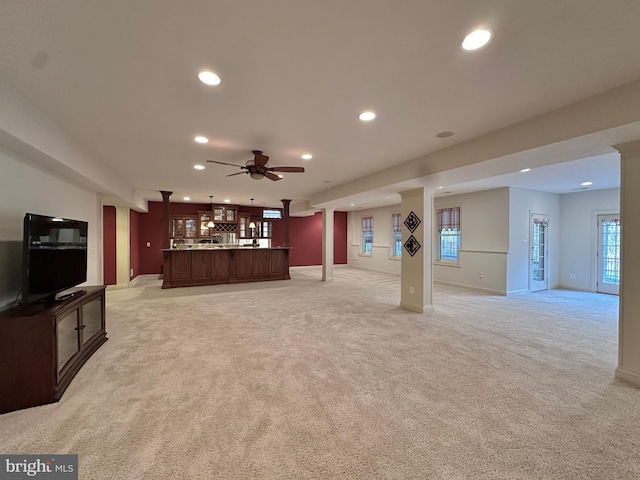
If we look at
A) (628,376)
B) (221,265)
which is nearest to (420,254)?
(628,376)

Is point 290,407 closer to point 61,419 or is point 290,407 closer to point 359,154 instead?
point 61,419

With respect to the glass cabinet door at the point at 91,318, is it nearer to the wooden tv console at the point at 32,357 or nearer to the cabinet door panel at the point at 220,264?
the wooden tv console at the point at 32,357

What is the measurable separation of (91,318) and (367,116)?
3875 millimetres

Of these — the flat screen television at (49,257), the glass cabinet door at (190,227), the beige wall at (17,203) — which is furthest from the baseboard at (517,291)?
the glass cabinet door at (190,227)

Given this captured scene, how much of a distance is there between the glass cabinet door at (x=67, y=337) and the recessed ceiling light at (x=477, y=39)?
147 inches

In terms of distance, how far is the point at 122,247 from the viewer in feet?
23.5

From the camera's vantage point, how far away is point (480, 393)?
235 centimetres

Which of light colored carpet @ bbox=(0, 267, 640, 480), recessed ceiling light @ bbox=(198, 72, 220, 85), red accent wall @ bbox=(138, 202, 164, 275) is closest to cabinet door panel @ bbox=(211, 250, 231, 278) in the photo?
red accent wall @ bbox=(138, 202, 164, 275)

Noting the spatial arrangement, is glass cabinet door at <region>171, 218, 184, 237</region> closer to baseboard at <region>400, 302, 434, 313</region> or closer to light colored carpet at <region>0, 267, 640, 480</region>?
light colored carpet at <region>0, 267, 640, 480</region>

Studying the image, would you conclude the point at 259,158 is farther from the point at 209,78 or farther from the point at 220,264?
the point at 220,264

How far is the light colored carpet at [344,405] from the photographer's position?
5.34ft

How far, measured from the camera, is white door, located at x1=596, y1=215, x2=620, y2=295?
655 centimetres

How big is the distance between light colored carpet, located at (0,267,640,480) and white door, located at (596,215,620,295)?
3439 mm

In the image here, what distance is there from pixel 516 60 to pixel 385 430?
8.83 ft
